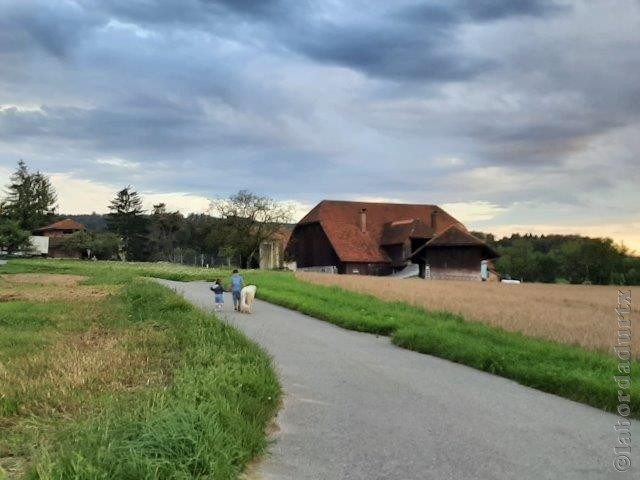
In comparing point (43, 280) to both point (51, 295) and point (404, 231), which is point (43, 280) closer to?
point (51, 295)

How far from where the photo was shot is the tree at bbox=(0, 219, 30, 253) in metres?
83.2

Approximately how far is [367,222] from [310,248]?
23.5 feet

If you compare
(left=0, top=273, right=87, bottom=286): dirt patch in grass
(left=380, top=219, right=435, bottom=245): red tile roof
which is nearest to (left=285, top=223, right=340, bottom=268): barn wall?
A: (left=380, top=219, right=435, bottom=245): red tile roof

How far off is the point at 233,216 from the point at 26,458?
77.3 m

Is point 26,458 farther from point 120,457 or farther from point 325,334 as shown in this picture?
point 325,334

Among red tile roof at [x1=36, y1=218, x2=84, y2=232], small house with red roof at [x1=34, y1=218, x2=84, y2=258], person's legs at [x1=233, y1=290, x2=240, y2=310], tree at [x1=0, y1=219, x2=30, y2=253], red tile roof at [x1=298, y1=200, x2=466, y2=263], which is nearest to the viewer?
person's legs at [x1=233, y1=290, x2=240, y2=310]

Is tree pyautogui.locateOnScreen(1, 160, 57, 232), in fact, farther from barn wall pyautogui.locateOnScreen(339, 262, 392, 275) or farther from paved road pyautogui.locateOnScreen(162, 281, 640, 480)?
paved road pyautogui.locateOnScreen(162, 281, 640, 480)

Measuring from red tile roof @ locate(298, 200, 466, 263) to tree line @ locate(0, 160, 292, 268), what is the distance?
7.58 metres

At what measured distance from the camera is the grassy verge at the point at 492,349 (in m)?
10.8

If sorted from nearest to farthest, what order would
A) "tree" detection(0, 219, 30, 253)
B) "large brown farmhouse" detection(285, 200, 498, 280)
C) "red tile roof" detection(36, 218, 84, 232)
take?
"large brown farmhouse" detection(285, 200, 498, 280) < "tree" detection(0, 219, 30, 253) < "red tile roof" detection(36, 218, 84, 232)

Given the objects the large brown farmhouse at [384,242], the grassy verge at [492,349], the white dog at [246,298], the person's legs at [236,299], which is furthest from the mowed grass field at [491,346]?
the large brown farmhouse at [384,242]

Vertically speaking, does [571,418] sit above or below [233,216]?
below

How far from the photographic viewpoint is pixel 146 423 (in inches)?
227

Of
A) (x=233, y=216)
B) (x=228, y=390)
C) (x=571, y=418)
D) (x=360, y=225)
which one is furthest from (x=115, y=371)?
(x=233, y=216)
